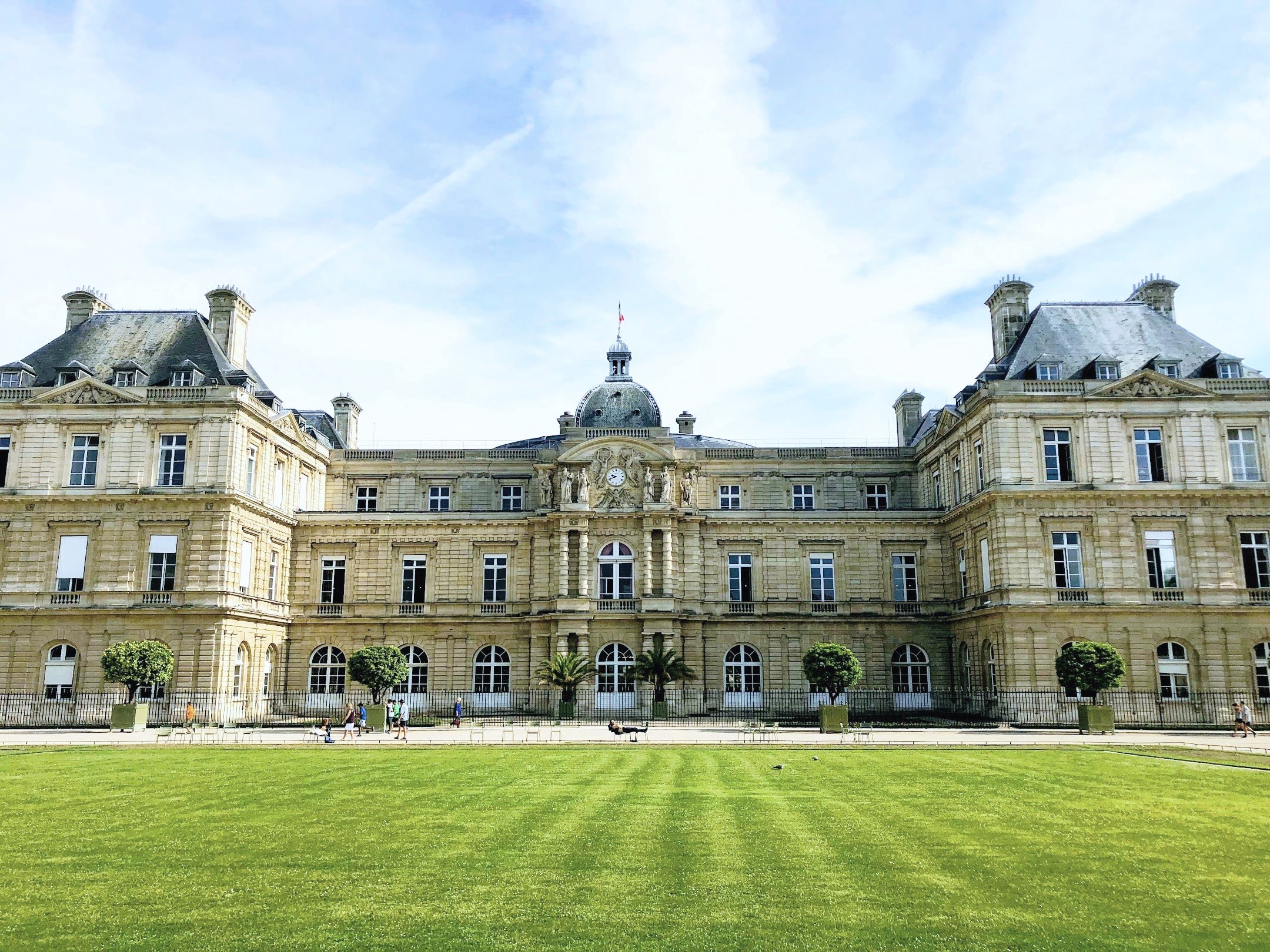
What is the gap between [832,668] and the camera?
3831 cm

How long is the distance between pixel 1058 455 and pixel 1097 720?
456 inches

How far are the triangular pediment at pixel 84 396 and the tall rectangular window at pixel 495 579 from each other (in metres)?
16.8

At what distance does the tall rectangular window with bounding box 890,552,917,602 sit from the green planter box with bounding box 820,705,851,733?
14.9m

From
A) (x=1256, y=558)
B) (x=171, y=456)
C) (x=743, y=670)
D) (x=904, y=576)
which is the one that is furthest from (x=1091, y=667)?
(x=171, y=456)

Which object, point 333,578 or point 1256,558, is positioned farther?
point 333,578

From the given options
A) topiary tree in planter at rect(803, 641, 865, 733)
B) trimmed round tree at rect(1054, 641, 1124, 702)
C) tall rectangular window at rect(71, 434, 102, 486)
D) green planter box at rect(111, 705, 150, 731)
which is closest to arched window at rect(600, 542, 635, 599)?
topiary tree in planter at rect(803, 641, 865, 733)

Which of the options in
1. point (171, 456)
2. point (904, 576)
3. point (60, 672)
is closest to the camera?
point (60, 672)

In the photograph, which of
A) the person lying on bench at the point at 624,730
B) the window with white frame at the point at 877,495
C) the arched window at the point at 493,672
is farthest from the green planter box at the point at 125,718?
the window with white frame at the point at 877,495

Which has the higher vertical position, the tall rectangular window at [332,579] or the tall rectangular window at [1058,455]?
the tall rectangular window at [1058,455]

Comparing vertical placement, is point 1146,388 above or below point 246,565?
above

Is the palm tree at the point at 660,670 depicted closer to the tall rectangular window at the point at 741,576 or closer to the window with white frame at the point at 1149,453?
the tall rectangular window at the point at 741,576

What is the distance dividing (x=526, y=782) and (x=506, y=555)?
28717 mm

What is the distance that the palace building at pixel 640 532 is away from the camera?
39.7 metres

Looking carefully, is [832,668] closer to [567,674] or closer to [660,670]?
[660,670]
